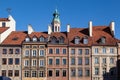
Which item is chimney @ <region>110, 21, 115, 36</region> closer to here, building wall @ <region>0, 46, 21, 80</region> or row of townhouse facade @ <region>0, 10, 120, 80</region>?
row of townhouse facade @ <region>0, 10, 120, 80</region>

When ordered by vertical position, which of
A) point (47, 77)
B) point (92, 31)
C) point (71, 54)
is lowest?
point (47, 77)

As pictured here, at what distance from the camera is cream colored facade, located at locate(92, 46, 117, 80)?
83.2 m

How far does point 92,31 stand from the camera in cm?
8881

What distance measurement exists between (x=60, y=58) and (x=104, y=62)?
32.6ft

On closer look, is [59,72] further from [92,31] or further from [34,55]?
[92,31]

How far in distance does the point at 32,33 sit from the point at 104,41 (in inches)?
675

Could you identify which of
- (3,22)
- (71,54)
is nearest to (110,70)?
(71,54)

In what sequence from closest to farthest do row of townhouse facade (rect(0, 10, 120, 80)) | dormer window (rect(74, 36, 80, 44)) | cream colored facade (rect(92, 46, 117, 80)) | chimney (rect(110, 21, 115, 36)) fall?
cream colored facade (rect(92, 46, 117, 80)) → row of townhouse facade (rect(0, 10, 120, 80)) → dormer window (rect(74, 36, 80, 44)) → chimney (rect(110, 21, 115, 36))

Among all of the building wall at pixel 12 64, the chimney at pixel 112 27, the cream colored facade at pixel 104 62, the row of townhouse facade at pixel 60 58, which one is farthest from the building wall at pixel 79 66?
the building wall at pixel 12 64

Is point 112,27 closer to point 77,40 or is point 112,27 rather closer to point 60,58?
point 77,40

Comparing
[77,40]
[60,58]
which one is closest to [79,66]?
[60,58]

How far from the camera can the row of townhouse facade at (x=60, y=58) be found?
83.6 m

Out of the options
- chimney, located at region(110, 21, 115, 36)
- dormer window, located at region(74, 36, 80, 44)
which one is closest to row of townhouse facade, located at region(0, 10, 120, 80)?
dormer window, located at region(74, 36, 80, 44)

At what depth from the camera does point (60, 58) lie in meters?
84.2
